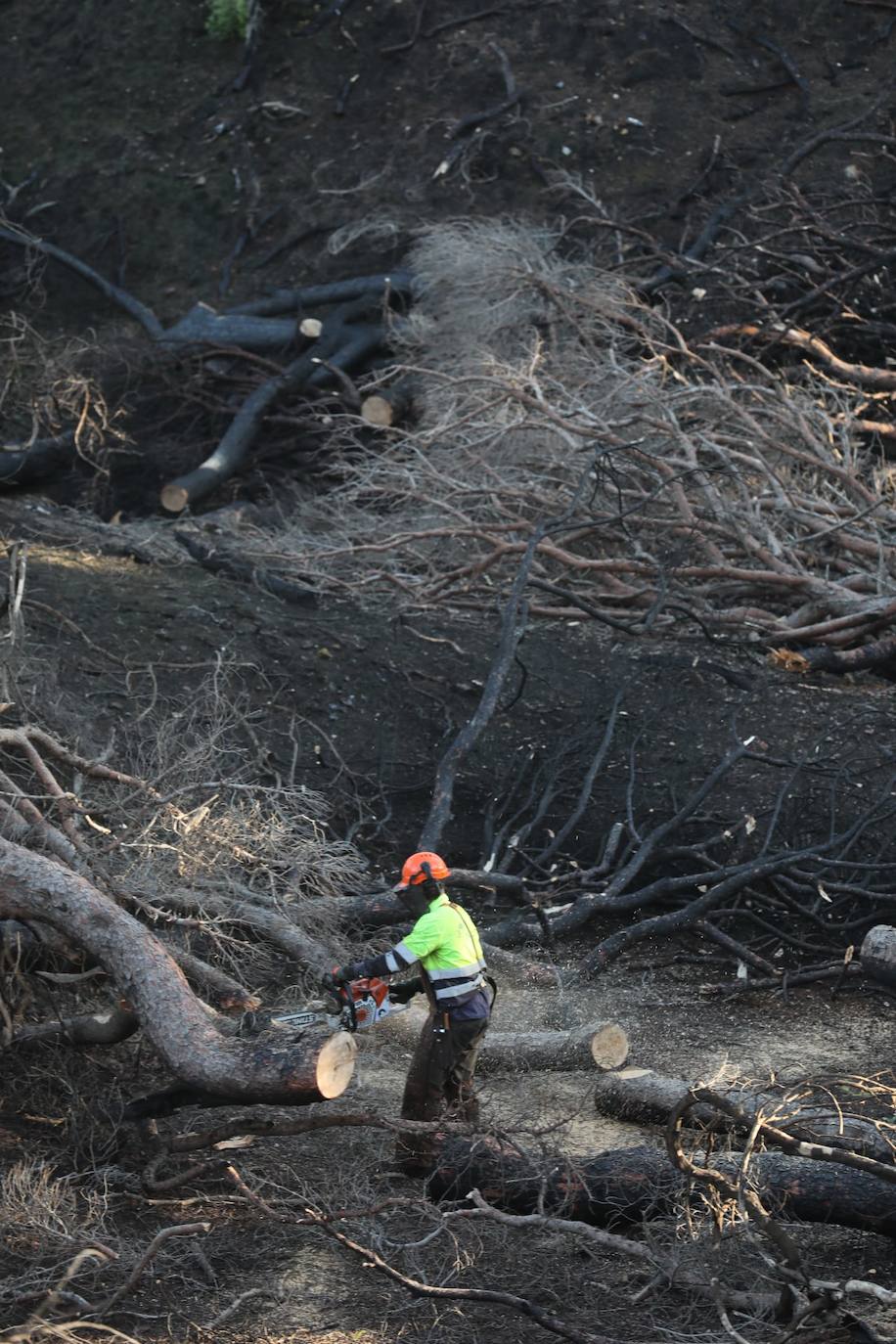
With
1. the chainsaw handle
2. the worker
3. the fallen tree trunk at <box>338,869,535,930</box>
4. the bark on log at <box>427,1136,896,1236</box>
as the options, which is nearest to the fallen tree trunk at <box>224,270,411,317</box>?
the fallen tree trunk at <box>338,869,535,930</box>

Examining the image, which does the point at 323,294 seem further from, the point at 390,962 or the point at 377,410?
the point at 390,962

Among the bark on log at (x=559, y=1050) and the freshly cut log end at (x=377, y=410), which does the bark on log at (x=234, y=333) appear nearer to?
the freshly cut log end at (x=377, y=410)

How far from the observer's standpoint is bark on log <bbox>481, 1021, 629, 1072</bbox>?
629 centimetres

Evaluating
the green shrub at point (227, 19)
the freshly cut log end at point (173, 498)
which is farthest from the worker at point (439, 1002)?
the green shrub at point (227, 19)

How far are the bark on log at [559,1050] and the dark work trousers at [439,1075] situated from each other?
562 mm

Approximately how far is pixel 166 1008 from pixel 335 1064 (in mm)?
625

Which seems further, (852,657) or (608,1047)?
(852,657)

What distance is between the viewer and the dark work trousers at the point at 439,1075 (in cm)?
571

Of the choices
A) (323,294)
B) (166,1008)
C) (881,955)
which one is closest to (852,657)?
Result: (881,955)

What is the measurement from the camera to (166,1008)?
5211 millimetres

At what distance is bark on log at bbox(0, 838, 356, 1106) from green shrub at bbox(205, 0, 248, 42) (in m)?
15.0

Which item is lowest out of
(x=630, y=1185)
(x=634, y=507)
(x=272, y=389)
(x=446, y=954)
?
(x=272, y=389)

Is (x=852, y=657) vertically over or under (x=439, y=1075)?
under

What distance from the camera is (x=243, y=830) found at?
6430 millimetres
